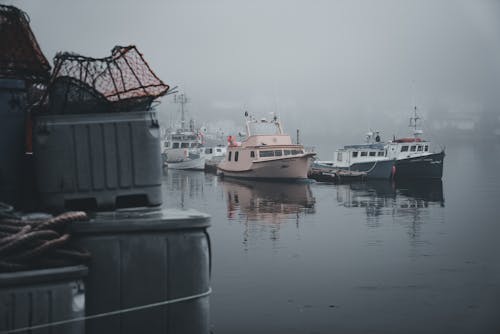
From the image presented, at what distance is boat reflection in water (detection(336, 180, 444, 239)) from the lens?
62.8 feet

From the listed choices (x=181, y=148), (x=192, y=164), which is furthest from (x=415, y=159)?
(x=181, y=148)

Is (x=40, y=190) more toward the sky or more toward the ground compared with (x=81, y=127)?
more toward the ground

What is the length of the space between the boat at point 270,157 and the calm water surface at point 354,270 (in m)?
15.1

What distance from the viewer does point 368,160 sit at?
144 ft

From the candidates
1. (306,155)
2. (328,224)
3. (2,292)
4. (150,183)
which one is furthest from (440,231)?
(306,155)

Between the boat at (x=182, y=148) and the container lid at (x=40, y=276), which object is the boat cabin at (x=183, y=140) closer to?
the boat at (x=182, y=148)

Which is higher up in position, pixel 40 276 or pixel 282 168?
pixel 40 276

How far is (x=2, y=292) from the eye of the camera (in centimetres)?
323

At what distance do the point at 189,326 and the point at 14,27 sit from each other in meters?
2.93

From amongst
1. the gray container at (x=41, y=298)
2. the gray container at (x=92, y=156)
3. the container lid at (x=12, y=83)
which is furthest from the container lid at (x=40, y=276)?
the container lid at (x=12, y=83)

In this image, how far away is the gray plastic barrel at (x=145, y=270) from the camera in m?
3.63

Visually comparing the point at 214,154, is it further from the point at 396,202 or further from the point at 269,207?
the point at 269,207

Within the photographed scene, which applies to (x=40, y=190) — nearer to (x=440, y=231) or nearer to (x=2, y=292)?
(x=2, y=292)

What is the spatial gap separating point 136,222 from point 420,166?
3962 centimetres
